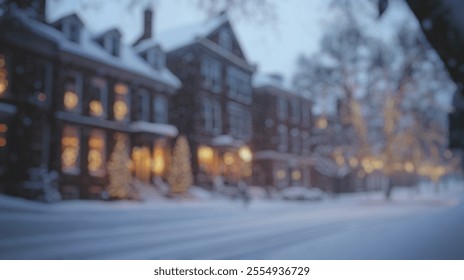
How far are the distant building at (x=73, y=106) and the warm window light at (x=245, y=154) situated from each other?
0.98 m

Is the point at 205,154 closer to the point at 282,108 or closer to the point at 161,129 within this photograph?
the point at 161,129

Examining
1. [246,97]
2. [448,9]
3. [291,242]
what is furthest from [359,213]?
[448,9]

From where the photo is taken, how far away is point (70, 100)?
15.3ft

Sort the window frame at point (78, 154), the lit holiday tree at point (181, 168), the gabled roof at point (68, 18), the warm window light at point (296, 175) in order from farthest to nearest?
1. the warm window light at point (296, 175)
2. the lit holiday tree at point (181, 168)
3. the window frame at point (78, 154)
4. the gabled roof at point (68, 18)

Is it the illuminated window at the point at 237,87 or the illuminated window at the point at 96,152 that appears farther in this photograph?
the illuminated window at the point at 237,87

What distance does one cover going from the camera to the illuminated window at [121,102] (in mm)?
5449

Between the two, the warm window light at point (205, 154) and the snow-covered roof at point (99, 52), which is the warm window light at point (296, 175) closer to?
the warm window light at point (205, 154)

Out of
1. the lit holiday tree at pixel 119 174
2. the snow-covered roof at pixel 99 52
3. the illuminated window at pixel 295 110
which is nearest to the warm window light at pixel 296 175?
the illuminated window at pixel 295 110

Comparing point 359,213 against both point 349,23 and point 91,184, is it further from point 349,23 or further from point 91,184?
point 91,184

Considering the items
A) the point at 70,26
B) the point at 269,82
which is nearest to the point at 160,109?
the point at 269,82

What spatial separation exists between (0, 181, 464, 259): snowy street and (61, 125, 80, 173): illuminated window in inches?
24.0

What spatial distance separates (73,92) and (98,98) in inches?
23.5

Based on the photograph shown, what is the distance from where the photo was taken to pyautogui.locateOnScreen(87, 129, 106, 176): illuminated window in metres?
4.62
